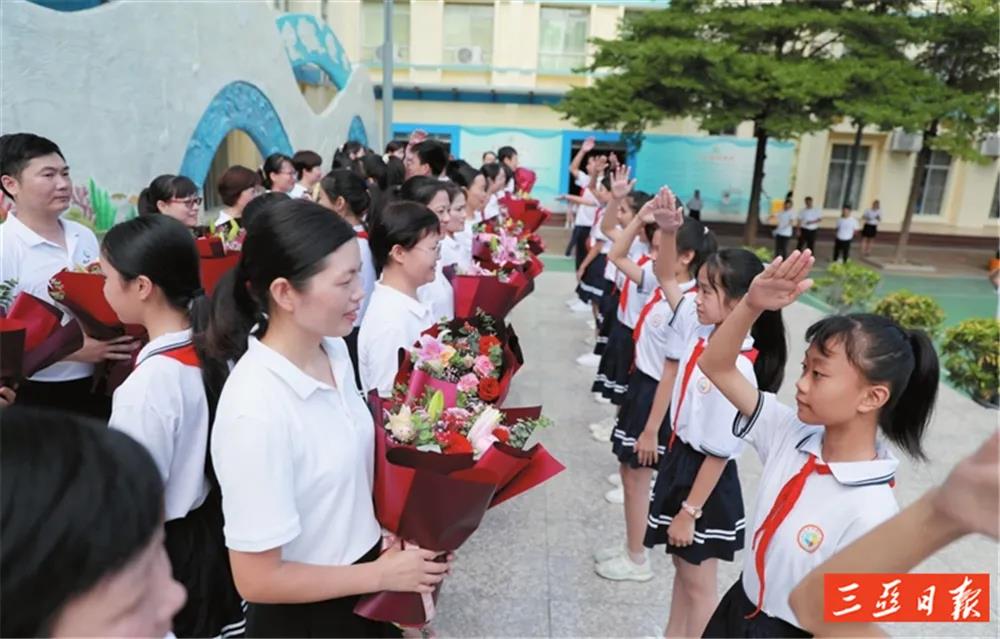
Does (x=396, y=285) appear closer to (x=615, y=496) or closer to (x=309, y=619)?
(x=309, y=619)

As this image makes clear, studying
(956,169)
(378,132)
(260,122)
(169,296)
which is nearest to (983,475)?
(169,296)

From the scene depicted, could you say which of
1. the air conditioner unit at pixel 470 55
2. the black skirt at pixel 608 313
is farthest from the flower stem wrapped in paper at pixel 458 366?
the air conditioner unit at pixel 470 55

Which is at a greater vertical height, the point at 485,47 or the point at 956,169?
the point at 485,47

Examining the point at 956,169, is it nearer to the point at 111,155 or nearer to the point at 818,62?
the point at 818,62

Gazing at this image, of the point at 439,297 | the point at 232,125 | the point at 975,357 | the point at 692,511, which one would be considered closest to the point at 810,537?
the point at 692,511

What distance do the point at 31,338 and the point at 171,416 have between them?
1.01m

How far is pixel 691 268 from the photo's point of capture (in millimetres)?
3002

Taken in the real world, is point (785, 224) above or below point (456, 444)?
below

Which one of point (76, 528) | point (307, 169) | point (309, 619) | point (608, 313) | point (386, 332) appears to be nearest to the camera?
point (76, 528)

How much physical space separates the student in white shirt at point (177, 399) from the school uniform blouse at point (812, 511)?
137 centimetres

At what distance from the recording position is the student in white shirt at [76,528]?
663mm

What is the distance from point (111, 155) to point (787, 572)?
17.2 ft

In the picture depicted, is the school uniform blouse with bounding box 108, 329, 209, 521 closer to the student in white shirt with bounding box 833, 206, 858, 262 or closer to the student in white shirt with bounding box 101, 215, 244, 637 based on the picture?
the student in white shirt with bounding box 101, 215, 244, 637

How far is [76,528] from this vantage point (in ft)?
2.24
